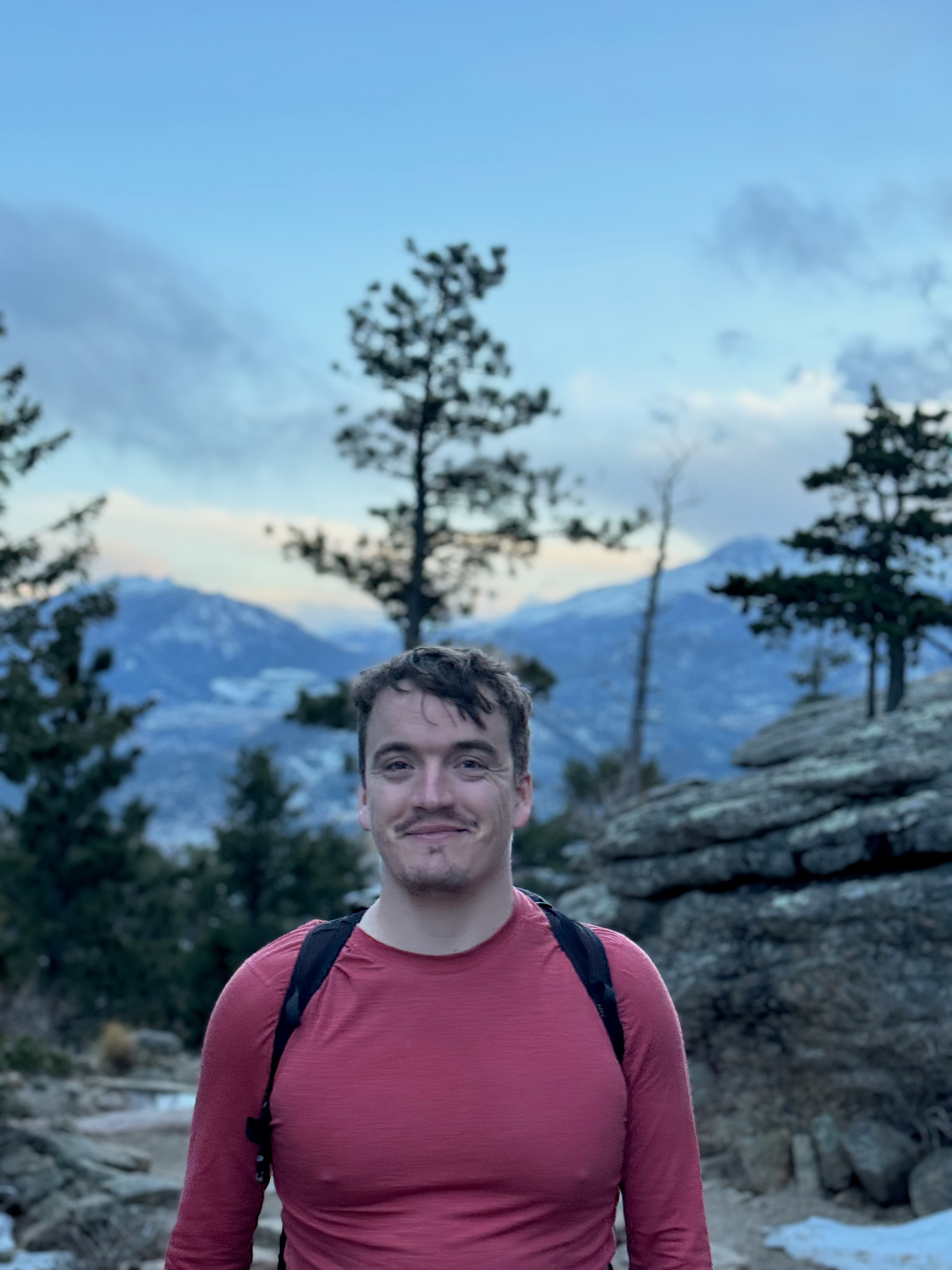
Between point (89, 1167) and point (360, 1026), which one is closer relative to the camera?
point (360, 1026)

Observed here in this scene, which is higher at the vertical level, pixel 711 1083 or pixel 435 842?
pixel 435 842

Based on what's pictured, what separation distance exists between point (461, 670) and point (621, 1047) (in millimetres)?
977

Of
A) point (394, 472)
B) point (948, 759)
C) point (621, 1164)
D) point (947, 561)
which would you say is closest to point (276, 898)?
point (394, 472)

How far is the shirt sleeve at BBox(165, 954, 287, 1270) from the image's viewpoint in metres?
2.60

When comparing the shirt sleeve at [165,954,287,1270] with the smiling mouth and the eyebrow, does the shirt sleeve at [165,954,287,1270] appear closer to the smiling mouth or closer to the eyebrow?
the smiling mouth

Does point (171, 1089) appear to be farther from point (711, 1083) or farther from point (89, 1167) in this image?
point (711, 1083)

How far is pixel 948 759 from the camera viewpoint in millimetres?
10031

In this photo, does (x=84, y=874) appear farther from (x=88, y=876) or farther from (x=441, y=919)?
(x=441, y=919)

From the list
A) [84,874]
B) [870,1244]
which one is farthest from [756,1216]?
[84,874]

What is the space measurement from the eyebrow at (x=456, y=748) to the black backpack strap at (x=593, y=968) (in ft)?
1.42

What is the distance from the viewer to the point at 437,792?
8.68 feet

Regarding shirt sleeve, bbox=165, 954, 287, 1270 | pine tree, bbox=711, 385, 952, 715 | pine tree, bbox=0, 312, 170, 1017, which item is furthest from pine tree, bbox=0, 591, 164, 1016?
shirt sleeve, bbox=165, 954, 287, 1270

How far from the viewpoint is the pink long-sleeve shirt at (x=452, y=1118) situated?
2.46 meters

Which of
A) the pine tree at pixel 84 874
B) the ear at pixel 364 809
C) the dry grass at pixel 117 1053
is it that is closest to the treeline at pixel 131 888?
the pine tree at pixel 84 874
